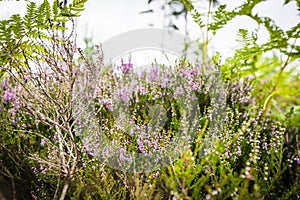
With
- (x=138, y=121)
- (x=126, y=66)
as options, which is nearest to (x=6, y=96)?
(x=126, y=66)

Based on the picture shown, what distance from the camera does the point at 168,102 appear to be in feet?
8.27

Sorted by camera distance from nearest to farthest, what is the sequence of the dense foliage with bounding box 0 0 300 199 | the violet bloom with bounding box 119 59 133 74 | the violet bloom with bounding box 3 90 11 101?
the dense foliage with bounding box 0 0 300 199, the violet bloom with bounding box 3 90 11 101, the violet bloom with bounding box 119 59 133 74

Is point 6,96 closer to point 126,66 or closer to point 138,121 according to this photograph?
point 126,66

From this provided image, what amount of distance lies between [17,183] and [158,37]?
1672 mm

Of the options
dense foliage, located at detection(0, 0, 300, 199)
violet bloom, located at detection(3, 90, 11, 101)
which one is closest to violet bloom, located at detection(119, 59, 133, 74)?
dense foliage, located at detection(0, 0, 300, 199)

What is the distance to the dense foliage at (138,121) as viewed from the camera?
173 centimetres

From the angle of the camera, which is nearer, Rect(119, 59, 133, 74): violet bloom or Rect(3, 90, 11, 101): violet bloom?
Rect(3, 90, 11, 101): violet bloom

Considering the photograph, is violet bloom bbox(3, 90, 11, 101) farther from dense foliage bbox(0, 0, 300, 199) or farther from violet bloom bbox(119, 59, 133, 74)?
violet bloom bbox(119, 59, 133, 74)

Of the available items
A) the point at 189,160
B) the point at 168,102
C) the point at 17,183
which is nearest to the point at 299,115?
the point at 168,102

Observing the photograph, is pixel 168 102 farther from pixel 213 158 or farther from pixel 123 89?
pixel 213 158

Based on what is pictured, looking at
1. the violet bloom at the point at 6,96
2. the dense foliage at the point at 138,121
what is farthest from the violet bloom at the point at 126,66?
the violet bloom at the point at 6,96

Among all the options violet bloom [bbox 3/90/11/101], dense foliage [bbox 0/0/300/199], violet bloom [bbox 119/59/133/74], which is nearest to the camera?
dense foliage [bbox 0/0/300/199]

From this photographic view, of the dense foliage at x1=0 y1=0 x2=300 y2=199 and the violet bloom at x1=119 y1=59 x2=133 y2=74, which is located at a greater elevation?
the violet bloom at x1=119 y1=59 x2=133 y2=74

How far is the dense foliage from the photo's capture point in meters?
1.73
